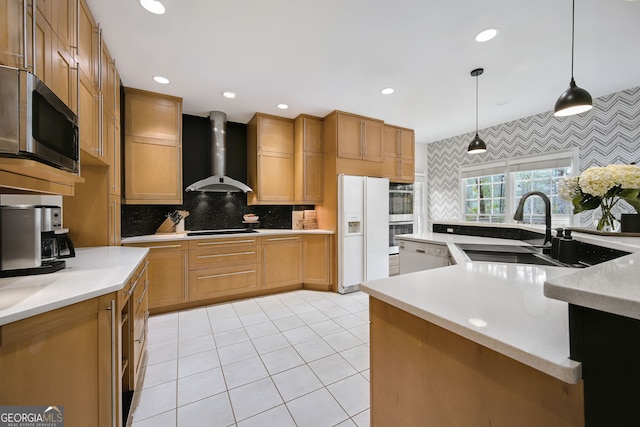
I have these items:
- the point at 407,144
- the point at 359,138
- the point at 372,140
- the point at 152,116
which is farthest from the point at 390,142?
the point at 152,116

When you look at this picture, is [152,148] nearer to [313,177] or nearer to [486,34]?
[313,177]

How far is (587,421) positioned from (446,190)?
5.48 metres

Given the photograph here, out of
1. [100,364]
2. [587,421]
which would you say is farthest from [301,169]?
[587,421]

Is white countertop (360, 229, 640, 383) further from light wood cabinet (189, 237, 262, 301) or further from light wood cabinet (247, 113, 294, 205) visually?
light wood cabinet (247, 113, 294, 205)

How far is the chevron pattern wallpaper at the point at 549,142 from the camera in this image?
10.7ft

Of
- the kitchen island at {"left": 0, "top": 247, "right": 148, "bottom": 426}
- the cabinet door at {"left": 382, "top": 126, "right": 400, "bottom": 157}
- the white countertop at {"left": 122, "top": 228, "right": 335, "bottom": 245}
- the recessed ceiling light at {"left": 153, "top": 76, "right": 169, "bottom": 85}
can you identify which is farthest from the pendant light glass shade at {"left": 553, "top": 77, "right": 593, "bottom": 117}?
the recessed ceiling light at {"left": 153, "top": 76, "right": 169, "bottom": 85}

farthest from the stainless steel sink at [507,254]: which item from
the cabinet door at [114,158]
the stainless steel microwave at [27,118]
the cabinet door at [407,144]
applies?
the cabinet door at [114,158]

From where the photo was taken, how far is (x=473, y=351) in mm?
702

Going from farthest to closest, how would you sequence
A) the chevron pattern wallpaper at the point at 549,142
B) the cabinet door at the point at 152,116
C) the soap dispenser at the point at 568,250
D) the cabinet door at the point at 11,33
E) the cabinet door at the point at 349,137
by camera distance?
the cabinet door at the point at 349,137 → the chevron pattern wallpaper at the point at 549,142 → the cabinet door at the point at 152,116 → the soap dispenser at the point at 568,250 → the cabinet door at the point at 11,33

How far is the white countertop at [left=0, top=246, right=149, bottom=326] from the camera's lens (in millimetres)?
936

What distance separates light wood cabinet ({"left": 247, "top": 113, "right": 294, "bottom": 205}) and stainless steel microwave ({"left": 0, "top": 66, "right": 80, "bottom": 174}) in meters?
2.57

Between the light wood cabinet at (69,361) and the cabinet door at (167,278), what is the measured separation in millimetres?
1807

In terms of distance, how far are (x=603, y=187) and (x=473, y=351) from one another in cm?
135

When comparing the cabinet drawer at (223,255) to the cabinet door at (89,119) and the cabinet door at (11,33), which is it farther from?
the cabinet door at (11,33)
